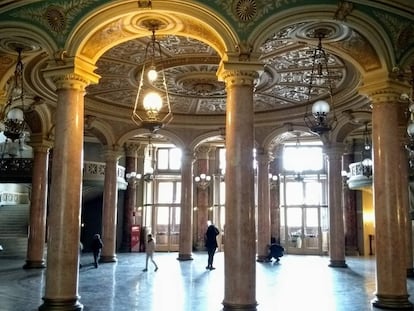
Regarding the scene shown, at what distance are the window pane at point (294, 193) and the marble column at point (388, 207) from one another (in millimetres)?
17169

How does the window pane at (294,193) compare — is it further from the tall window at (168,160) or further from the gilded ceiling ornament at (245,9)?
the gilded ceiling ornament at (245,9)

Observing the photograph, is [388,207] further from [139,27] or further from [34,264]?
[34,264]

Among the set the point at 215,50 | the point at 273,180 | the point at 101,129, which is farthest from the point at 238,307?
the point at 273,180

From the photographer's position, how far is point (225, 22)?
8406 mm

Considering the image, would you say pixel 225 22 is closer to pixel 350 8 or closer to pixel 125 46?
pixel 350 8

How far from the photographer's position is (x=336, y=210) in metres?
17.3

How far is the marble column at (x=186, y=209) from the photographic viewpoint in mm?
19156

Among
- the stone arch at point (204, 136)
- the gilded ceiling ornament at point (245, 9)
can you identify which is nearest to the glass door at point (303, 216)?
the stone arch at point (204, 136)

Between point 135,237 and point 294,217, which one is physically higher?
point 294,217

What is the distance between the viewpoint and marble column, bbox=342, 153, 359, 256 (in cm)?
2388

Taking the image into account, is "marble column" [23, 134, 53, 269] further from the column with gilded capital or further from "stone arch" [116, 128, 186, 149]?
the column with gilded capital

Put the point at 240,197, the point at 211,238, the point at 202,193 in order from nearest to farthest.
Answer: the point at 240,197 → the point at 211,238 → the point at 202,193

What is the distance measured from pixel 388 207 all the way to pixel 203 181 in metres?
17.3

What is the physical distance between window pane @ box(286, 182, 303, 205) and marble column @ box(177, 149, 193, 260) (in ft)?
28.5
